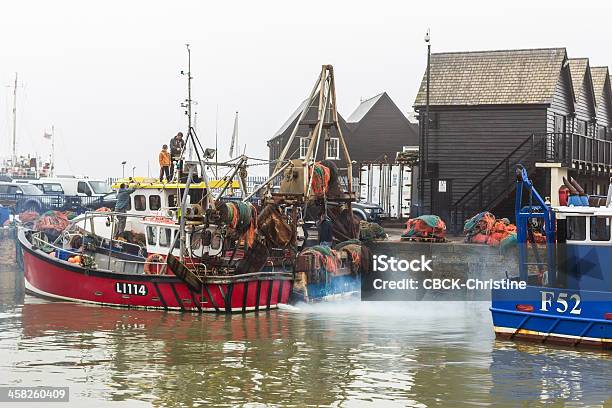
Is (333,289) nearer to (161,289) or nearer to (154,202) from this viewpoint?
(161,289)

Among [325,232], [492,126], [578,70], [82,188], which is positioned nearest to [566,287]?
[325,232]

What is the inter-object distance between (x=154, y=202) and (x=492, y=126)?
1633cm

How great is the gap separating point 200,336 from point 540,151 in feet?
69.0

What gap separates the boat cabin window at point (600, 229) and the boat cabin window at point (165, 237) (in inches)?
441

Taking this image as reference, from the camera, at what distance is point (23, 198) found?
48.8 meters

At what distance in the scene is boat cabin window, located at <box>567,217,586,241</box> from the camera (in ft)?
70.4

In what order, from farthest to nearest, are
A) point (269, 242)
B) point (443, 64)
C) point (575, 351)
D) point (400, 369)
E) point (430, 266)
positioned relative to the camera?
point (443, 64) < point (430, 266) < point (269, 242) < point (575, 351) < point (400, 369)

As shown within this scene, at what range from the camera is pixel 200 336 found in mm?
23406

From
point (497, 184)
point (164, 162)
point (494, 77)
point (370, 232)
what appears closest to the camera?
point (164, 162)

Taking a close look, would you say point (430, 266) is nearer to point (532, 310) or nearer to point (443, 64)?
point (532, 310)

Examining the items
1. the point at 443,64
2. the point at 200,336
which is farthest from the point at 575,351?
the point at 443,64

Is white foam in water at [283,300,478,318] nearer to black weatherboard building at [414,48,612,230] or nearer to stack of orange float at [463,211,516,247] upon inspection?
stack of orange float at [463,211,516,247]

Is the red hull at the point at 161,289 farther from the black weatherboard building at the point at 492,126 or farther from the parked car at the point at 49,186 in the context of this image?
the parked car at the point at 49,186

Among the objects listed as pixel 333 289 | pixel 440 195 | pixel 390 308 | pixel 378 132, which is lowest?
pixel 390 308
